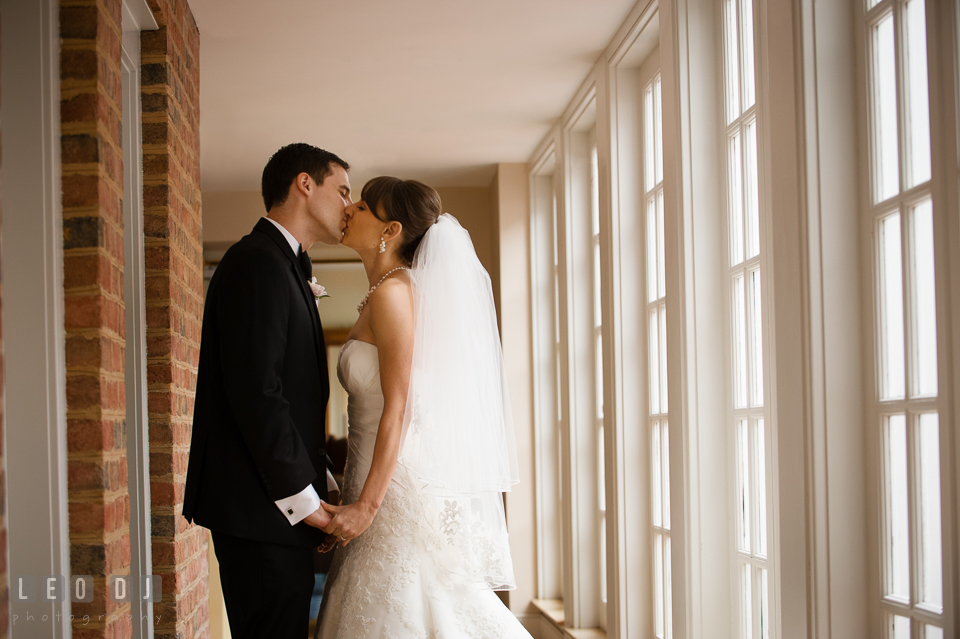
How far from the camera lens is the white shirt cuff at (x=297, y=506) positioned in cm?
210

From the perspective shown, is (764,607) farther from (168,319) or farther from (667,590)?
(168,319)

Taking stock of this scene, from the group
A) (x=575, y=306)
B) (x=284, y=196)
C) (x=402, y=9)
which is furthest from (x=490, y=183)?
(x=284, y=196)

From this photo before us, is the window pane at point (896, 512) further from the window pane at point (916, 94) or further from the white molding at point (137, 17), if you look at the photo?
the white molding at point (137, 17)

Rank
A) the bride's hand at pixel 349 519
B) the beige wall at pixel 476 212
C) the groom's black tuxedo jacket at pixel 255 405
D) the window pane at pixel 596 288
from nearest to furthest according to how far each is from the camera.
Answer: the groom's black tuxedo jacket at pixel 255 405, the bride's hand at pixel 349 519, the window pane at pixel 596 288, the beige wall at pixel 476 212

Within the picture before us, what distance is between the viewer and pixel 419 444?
236 centimetres

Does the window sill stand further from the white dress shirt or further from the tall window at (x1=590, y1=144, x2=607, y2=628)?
the white dress shirt

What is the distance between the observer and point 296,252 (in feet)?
8.00

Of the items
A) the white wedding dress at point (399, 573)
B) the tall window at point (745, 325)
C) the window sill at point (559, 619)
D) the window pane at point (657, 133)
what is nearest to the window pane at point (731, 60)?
the tall window at point (745, 325)

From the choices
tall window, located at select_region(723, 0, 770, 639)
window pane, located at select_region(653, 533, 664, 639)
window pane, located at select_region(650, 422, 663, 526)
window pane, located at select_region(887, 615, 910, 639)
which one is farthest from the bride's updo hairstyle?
window pane, located at select_region(653, 533, 664, 639)

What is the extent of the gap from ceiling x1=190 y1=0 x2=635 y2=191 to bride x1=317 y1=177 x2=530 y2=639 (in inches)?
48.6

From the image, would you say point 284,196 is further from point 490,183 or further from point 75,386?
point 490,183

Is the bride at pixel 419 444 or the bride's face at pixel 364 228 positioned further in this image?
the bride's face at pixel 364 228

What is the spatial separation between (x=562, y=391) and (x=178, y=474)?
2587mm

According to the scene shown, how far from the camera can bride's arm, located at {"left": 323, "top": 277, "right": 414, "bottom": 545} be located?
2.22m
